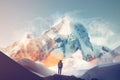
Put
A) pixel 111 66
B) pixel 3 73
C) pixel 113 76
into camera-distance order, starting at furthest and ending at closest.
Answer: pixel 111 66 < pixel 113 76 < pixel 3 73

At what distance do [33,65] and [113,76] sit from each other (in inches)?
2367

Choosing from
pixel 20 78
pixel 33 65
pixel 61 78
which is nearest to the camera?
pixel 20 78

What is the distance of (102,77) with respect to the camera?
139750 mm

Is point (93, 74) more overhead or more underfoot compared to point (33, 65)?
more underfoot

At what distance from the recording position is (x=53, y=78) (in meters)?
85.3

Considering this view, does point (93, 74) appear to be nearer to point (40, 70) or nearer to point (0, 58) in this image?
point (40, 70)

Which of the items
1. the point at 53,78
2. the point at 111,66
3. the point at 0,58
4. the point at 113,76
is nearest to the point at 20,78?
the point at 0,58

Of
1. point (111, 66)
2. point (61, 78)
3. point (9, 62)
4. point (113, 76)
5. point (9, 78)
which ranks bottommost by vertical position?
point (9, 78)

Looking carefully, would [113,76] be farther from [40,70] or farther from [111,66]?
[40,70]

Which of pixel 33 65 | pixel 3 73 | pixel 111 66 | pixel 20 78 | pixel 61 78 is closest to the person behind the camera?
pixel 3 73

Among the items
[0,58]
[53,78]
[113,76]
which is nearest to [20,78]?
→ [0,58]

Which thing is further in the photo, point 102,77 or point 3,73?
point 102,77

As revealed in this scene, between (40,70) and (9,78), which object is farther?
(40,70)

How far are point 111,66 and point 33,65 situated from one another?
2183 inches
